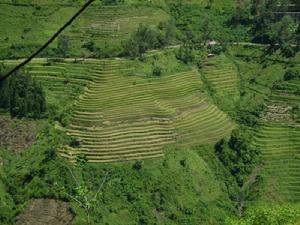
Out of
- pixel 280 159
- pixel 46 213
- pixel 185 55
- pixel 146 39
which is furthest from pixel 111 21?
pixel 46 213

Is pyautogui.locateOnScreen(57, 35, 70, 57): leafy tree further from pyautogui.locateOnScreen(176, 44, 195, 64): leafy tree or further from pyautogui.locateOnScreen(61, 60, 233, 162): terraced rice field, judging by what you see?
pyautogui.locateOnScreen(176, 44, 195, 64): leafy tree

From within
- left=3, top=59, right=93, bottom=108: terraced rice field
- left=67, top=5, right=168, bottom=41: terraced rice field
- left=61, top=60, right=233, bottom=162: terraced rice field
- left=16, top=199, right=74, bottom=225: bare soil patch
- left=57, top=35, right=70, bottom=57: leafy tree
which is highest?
left=67, top=5, right=168, bottom=41: terraced rice field

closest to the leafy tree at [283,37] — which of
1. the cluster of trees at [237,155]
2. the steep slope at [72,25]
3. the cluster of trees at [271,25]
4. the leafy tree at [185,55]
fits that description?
the cluster of trees at [271,25]

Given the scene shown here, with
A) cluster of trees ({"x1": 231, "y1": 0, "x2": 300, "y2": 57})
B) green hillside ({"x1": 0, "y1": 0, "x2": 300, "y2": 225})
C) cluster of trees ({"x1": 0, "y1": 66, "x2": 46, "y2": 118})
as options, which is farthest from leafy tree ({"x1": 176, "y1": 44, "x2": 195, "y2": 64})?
cluster of trees ({"x1": 0, "y1": 66, "x2": 46, "y2": 118})

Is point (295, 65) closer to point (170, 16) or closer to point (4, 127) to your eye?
point (170, 16)

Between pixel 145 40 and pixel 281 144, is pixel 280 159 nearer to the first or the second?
pixel 281 144

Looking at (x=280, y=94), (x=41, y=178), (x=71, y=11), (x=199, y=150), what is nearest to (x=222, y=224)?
(x=199, y=150)
